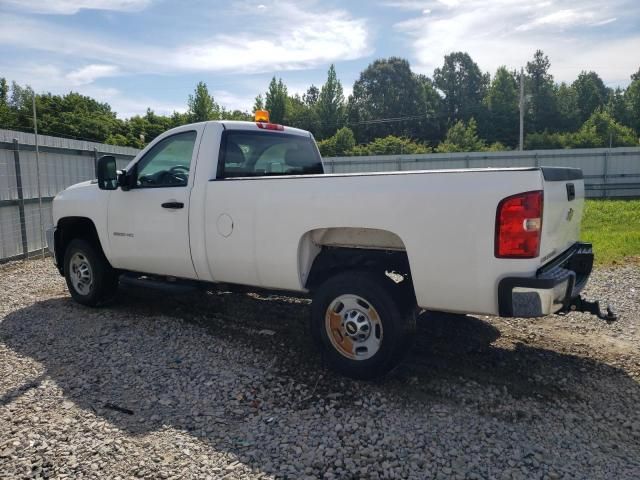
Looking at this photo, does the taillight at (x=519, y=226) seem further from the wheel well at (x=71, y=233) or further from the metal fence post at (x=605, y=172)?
the metal fence post at (x=605, y=172)

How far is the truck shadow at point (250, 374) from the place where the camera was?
364 centimetres

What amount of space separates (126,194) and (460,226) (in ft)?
12.0

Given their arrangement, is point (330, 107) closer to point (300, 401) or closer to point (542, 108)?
point (542, 108)

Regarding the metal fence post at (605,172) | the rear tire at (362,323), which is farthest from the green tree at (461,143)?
the rear tire at (362,323)

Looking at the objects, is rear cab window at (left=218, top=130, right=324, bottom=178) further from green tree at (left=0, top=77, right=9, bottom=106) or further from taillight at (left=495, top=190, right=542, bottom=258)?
green tree at (left=0, top=77, right=9, bottom=106)

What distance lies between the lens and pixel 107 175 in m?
5.57

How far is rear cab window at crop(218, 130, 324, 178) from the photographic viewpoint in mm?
5059

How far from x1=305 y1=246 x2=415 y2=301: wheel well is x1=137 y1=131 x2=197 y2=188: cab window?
1.61m

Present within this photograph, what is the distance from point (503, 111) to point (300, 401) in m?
63.2

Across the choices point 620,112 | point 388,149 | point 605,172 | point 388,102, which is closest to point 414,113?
point 388,102

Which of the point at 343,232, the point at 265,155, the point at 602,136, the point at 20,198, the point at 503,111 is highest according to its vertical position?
the point at 503,111

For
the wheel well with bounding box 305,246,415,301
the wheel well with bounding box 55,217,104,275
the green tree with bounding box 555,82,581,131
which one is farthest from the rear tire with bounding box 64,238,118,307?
the green tree with bounding box 555,82,581,131

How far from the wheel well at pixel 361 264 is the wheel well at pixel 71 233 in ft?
9.91

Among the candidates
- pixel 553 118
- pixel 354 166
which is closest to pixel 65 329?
pixel 354 166
